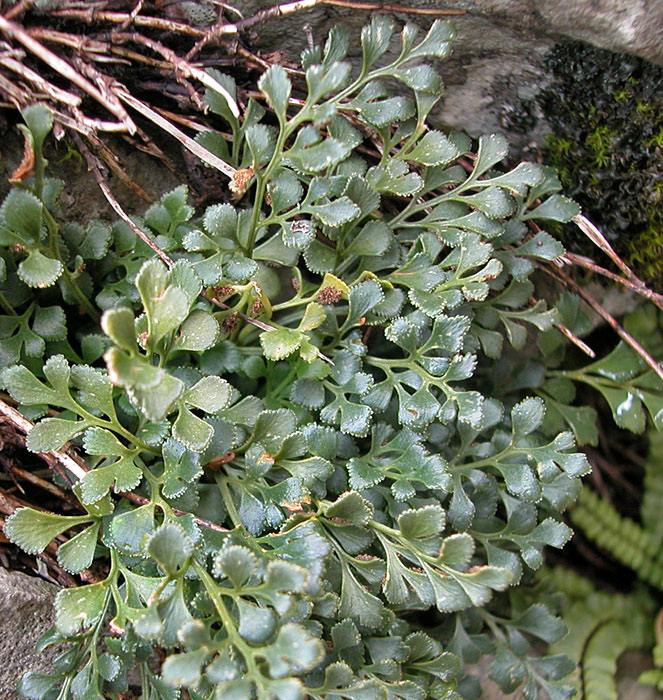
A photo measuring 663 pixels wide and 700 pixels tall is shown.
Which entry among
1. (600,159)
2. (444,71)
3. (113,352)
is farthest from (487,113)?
(113,352)

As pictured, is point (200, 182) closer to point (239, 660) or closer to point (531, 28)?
point (531, 28)

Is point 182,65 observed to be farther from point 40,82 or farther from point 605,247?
point 605,247

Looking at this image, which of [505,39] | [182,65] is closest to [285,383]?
[182,65]

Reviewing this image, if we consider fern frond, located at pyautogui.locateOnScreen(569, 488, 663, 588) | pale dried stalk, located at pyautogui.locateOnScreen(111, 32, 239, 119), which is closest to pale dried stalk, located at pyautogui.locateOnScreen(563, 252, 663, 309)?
fern frond, located at pyautogui.locateOnScreen(569, 488, 663, 588)

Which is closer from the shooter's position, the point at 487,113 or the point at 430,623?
the point at 487,113

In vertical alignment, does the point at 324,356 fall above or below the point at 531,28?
below

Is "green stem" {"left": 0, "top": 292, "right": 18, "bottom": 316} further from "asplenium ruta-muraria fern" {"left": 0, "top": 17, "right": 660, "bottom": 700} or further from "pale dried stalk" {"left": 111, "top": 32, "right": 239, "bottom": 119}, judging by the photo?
"pale dried stalk" {"left": 111, "top": 32, "right": 239, "bottom": 119}

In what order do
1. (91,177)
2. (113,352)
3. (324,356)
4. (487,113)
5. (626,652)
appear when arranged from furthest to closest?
(626,652) → (487,113) → (91,177) → (324,356) → (113,352)
